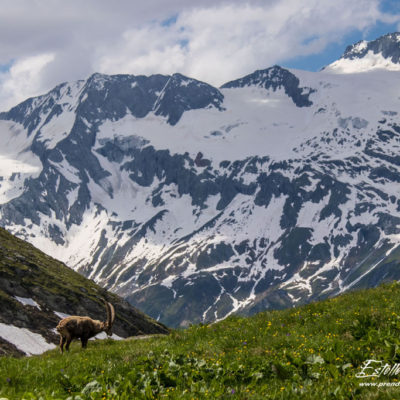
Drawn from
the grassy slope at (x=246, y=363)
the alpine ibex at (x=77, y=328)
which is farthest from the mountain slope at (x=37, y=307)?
the grassy slope at (x=246, y=363)

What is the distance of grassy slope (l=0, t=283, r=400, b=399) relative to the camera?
39.9ft

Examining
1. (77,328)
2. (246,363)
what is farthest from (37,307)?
(246,363)

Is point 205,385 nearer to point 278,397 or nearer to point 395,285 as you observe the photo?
point 278,397

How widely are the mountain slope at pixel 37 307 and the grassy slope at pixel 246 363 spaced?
34.1 m

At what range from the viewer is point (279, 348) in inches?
668

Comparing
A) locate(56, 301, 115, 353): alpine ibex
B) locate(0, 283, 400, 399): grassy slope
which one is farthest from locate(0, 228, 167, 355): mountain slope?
locate(0, 283, 400, 399): grassy slope

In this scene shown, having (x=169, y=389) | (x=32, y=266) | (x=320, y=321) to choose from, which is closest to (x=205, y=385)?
(x=169, y=389)

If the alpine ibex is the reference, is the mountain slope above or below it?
below

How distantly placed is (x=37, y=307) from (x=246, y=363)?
67.6 m

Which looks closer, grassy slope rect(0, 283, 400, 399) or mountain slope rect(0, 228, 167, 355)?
grassy slope rect(0, 283, 400, 399)

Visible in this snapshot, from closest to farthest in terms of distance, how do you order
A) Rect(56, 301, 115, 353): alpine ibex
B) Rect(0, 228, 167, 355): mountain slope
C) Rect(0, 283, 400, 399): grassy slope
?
Rect(0, 283, 400, 399): grassy slope < Rect(56, 301, 115, 353): alpine ibex < Rect(0, 228, 167, 355): mountain slope

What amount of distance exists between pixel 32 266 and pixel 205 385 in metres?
100

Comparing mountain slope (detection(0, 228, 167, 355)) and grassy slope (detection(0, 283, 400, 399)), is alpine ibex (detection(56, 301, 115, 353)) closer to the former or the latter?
grassy slope (detection(0, 283, 400, 399))

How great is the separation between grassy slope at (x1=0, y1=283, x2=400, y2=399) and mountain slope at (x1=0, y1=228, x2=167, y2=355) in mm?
34124
